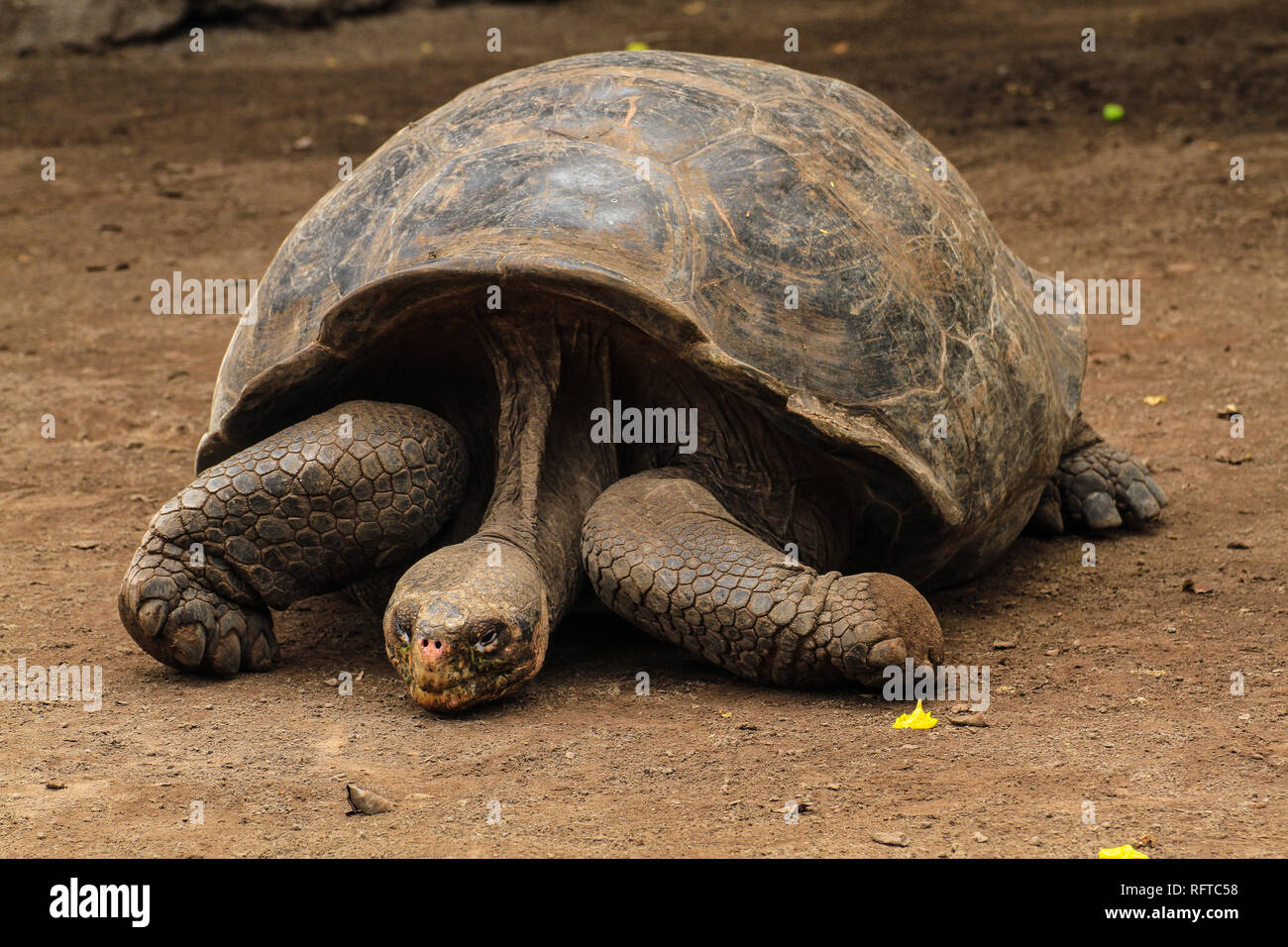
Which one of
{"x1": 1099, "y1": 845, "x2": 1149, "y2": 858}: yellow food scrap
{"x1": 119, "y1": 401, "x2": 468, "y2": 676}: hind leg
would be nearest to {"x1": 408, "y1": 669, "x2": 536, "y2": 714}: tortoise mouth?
{"x1": 119, "y1": 401, "x2": 468, "y2": 676}: hind leg

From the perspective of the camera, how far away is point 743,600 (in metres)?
3.67

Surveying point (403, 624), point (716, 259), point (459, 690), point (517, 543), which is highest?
point (716, 259)

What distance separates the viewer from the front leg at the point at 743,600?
3.61m

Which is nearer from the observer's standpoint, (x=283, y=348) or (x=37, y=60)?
(x=283, y=348)

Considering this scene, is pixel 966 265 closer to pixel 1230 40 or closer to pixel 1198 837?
pixel 1198 837

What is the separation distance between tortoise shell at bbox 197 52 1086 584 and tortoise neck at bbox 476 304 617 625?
278 mm

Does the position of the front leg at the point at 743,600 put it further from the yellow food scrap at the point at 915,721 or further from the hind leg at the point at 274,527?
the hind leg at the point at 274,527

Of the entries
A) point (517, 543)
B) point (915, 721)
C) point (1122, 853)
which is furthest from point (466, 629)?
point (1122, 853)

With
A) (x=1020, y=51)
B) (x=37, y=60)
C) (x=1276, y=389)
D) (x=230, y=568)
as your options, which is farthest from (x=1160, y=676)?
(x=37, y=60)

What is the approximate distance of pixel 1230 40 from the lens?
476 inches

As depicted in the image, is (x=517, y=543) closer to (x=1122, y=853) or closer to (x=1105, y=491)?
(x=1122, y=853)

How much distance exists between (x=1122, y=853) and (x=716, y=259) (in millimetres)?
1768

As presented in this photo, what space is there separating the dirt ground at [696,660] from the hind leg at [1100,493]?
0.32 feet

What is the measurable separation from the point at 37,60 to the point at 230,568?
1071 cm
